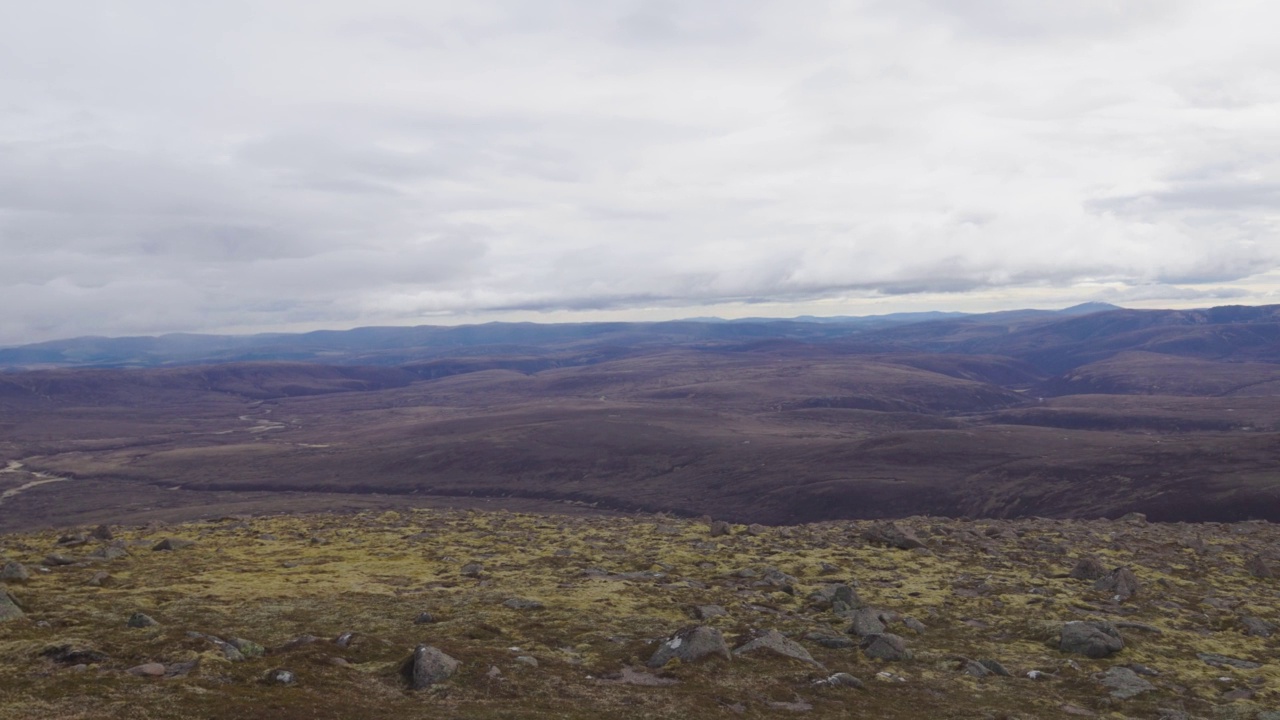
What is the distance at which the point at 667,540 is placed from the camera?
43000 millimetres

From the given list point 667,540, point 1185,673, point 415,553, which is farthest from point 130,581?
point 1185,673

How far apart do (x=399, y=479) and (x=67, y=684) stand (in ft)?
546

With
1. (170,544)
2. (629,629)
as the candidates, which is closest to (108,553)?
(170,544)

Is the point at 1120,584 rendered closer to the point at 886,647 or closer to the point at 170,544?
the point at 886,647

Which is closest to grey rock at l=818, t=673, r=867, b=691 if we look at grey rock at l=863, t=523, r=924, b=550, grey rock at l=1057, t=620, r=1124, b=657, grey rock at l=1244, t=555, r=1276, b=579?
grey rock at l=1057, t=620, r=1124, b=657

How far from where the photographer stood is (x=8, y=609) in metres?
21.7

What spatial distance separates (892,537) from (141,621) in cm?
3261

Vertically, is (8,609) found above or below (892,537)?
above

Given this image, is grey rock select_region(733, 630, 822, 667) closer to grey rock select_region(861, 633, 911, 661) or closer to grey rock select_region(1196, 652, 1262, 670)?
grey rock select_region(861, 633, 911, 661)

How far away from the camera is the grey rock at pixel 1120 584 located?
30.1 meters

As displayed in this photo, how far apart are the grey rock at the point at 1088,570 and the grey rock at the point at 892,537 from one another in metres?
7.75

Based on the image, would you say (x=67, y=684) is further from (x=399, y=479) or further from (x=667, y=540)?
(x=399, y=479)

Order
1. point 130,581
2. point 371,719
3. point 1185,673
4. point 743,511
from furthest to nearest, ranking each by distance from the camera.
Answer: point 743,511 → point 130,581 → point 1185,673 → point 371,719

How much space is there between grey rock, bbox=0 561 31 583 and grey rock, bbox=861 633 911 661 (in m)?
27.2
